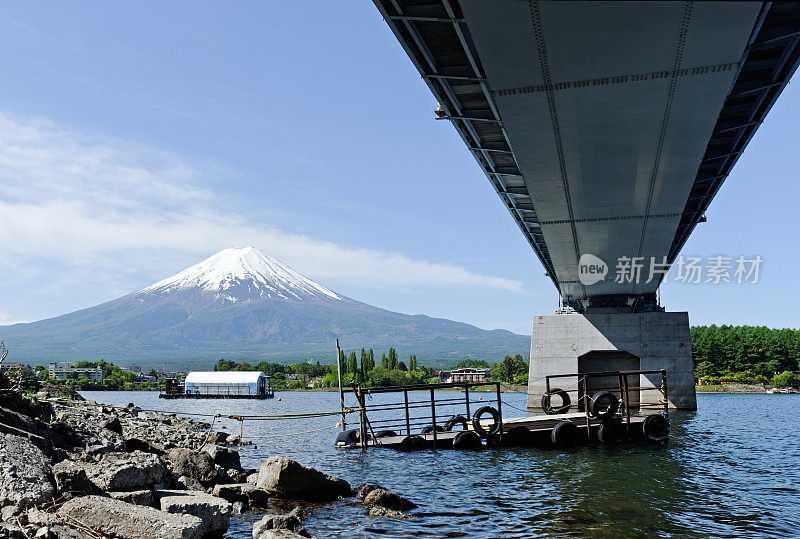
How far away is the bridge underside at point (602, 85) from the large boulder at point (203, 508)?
10361mm

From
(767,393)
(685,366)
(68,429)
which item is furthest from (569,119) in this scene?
(767,393)

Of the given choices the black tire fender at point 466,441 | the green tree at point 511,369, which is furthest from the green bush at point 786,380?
the black tire fender at point 466,441

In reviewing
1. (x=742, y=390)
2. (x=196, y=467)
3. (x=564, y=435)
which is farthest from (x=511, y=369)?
(x=196, y=467)

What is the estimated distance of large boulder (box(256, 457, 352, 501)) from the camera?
52.4ft

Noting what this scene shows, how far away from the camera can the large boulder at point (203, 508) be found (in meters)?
11.2

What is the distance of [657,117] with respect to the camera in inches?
680

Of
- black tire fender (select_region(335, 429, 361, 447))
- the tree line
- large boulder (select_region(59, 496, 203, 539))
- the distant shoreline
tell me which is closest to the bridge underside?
large boulder (select_region(59, 496, 203, 539))

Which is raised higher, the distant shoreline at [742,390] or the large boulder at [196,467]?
the large boulder at [196,467]

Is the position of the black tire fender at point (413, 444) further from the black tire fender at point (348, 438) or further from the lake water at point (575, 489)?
the black tire fender at point (348, 438)

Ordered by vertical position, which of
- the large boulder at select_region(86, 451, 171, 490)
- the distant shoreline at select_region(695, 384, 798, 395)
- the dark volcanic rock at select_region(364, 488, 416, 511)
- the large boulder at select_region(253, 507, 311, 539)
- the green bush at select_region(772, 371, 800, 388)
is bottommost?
the distant shoreline at select_region(695, 384, 798, 395)

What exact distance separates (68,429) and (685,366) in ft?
126

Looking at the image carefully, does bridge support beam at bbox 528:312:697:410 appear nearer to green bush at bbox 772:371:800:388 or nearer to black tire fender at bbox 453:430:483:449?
black tire fender at bbox 453:430:483:449

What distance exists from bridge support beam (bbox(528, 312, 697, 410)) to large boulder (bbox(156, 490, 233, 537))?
34529 mm

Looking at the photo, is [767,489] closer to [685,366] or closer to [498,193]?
[498,193]
